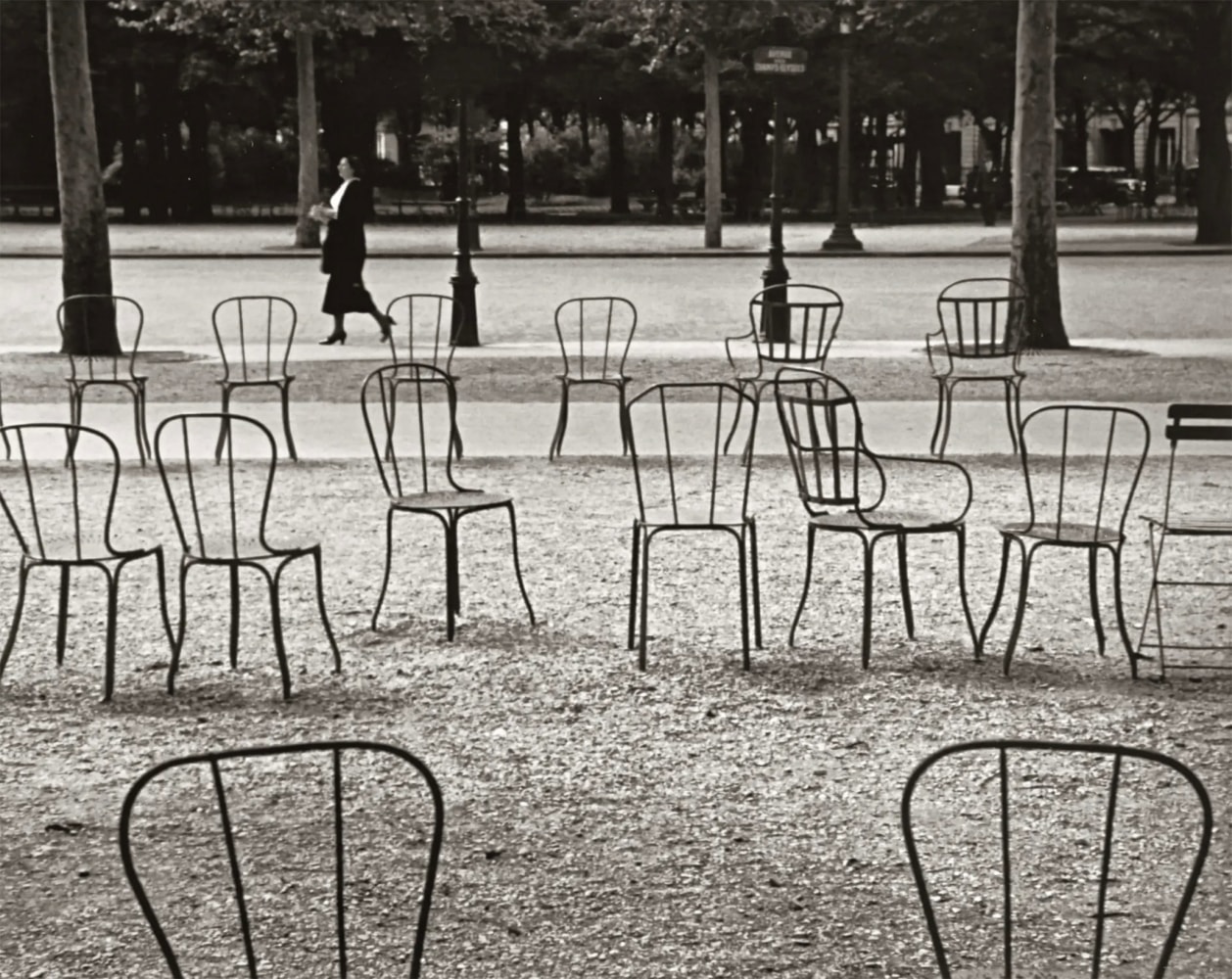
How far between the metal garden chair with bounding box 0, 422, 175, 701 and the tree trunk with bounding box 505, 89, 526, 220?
3629cm

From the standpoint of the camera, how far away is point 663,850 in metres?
5.64

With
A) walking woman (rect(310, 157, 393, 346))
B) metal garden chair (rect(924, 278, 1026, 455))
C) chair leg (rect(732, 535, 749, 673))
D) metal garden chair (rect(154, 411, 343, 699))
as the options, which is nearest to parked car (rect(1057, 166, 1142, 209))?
metal garden chair (rect(924, 278, 1026, 455))

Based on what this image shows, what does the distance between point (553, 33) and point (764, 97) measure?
18.3 feet

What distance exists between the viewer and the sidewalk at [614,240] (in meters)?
34.3

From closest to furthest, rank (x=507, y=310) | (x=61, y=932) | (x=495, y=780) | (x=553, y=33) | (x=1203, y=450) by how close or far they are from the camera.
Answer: (x=61, y=932) < (x=495, y=780) < (x=1203, y=450) < (x=507, y=310) < (x=553, y=33)

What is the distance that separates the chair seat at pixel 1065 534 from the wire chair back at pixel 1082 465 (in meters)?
1.63

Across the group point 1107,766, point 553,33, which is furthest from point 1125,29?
point 1107,766

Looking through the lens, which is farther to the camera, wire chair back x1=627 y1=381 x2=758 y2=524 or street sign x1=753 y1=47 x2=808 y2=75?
street sign x1=753 y1=47 x2=808 y2=75

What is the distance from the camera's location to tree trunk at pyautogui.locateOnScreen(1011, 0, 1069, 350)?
18.2 m

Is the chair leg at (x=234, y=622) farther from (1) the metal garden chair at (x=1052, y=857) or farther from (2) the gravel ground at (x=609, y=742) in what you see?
(1) the metal garden chair at (x=1052, y=857)

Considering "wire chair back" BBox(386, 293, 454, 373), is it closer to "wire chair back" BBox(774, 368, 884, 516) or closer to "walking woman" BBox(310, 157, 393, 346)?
"walking woman" BBox(310, 157, 393, 346)

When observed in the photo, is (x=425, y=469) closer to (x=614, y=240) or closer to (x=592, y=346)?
(x=592, y=346)

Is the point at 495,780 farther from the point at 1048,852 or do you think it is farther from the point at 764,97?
the point at 764,97

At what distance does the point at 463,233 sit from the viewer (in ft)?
59.4
